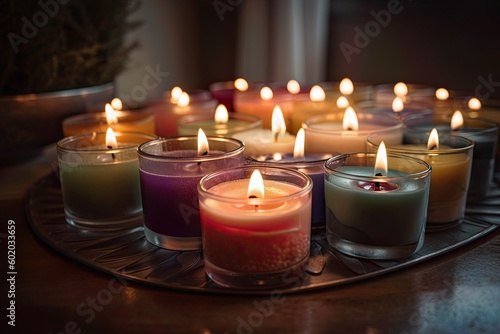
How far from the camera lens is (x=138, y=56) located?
105 inches

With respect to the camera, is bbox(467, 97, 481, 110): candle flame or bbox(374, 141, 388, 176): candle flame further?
bbox(467, 97, 481, 110): candle flame

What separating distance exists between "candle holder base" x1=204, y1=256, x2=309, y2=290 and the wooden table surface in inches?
0.9

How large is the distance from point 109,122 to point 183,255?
1.89 ft

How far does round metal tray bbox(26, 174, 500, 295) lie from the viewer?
2.61 feet

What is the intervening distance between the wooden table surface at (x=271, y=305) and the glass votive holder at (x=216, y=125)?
49cm

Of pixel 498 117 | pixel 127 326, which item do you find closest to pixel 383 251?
pixel 127 326

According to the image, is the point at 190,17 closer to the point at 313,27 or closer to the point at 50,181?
the point at 313,27

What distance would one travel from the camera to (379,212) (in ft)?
2.77

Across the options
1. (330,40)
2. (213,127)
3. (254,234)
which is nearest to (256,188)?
(254,234)

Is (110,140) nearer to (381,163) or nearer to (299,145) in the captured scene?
(299,145)

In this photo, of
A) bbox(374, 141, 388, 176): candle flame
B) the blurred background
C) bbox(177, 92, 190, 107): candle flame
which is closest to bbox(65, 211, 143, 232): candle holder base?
bbox(374, 141, 388, 176): candle flame

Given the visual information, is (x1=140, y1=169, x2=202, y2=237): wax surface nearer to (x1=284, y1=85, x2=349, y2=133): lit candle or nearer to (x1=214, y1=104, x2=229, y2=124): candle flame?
(x1=214, y1=104, x2=229, y2=124): candle flame

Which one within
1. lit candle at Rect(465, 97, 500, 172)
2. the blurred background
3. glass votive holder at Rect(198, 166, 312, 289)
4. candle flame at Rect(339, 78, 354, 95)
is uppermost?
the blurred background

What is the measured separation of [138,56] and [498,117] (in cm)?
182
